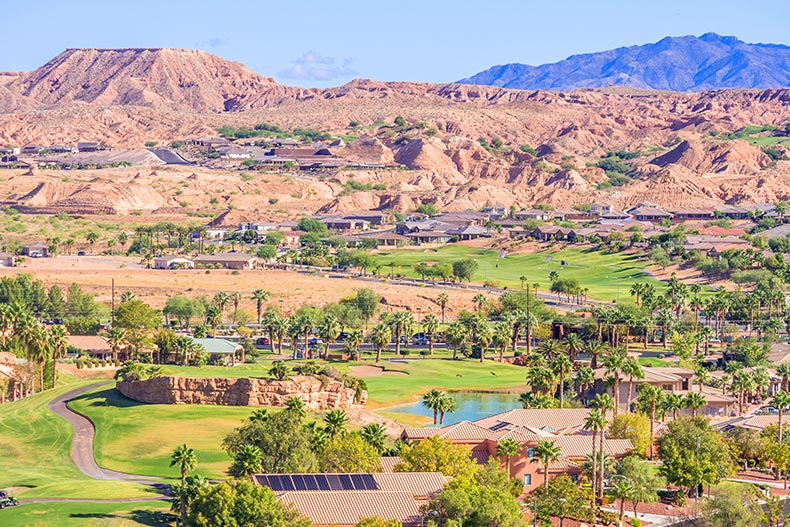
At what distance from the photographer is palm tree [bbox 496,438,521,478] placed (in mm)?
70875

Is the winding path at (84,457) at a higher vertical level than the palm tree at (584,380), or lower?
lower

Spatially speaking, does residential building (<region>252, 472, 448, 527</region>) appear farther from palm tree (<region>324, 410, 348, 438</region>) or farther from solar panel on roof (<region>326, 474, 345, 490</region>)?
palm tree (<region>324, 410, 348, 438</region>)

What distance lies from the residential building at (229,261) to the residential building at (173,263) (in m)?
1.69

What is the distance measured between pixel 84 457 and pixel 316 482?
781 inches

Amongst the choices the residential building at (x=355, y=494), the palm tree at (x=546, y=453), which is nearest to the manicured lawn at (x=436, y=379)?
the palm tree at (x=546, y=453)

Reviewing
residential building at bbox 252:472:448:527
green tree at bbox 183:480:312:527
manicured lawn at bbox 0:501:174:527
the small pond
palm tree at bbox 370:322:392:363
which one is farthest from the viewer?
palm tree at bbox 370:322:392:363

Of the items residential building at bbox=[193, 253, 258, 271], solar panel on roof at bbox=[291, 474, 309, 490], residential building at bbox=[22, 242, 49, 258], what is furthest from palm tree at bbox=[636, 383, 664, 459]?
residential building at bbox=[22, 242, 49, 258]

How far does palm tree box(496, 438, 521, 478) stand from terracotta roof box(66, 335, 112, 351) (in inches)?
2034

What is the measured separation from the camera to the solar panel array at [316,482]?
200 ft

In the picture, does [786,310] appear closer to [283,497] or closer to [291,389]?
[291,389]

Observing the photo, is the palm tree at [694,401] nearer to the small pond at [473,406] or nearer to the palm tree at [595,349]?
the small pond at [473,406]

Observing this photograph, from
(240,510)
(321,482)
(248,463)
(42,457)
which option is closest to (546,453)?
(321,482)

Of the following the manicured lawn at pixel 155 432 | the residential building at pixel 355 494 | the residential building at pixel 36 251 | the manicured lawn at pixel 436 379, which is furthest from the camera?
the residential building at pixel 36 251

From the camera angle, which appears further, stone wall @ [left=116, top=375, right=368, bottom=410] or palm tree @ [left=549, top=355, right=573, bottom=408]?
palm tree @ [left=549, top=355, right=573, bottom=408]
